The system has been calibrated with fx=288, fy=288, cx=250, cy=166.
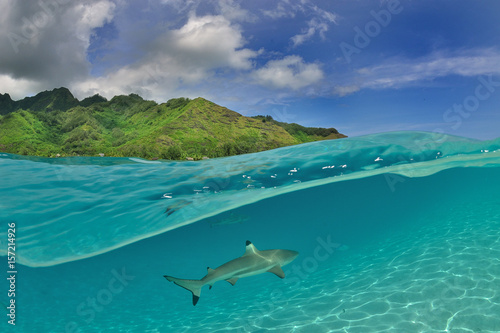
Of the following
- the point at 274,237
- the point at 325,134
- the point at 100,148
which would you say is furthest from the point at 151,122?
the point at 274,237

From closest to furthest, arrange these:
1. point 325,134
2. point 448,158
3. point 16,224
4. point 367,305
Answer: point 367,305 → point 16,224 → point 448,158 → point 325,134

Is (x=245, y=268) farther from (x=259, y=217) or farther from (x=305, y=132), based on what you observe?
(x=305, y=132)

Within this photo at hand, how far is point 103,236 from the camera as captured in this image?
13828 millimetres

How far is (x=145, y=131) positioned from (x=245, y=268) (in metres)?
123

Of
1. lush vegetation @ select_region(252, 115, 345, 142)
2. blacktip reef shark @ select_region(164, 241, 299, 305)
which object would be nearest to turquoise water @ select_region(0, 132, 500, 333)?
blacktip reef shark @ select_region(164, 241, 299, 305)

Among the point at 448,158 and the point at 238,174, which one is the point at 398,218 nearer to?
the point at 448,158

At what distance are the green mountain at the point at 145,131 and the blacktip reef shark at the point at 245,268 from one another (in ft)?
245

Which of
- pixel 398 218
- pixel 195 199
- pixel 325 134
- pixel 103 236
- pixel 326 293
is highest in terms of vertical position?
pixel 325 134

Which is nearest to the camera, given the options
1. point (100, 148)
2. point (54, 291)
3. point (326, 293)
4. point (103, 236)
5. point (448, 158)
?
point (326, 293)

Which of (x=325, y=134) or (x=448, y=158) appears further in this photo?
(x=325, y=134)

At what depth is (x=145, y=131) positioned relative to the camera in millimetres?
121750

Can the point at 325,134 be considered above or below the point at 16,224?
above

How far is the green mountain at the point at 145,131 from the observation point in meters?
97.8

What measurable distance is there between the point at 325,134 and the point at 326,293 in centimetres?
14445
